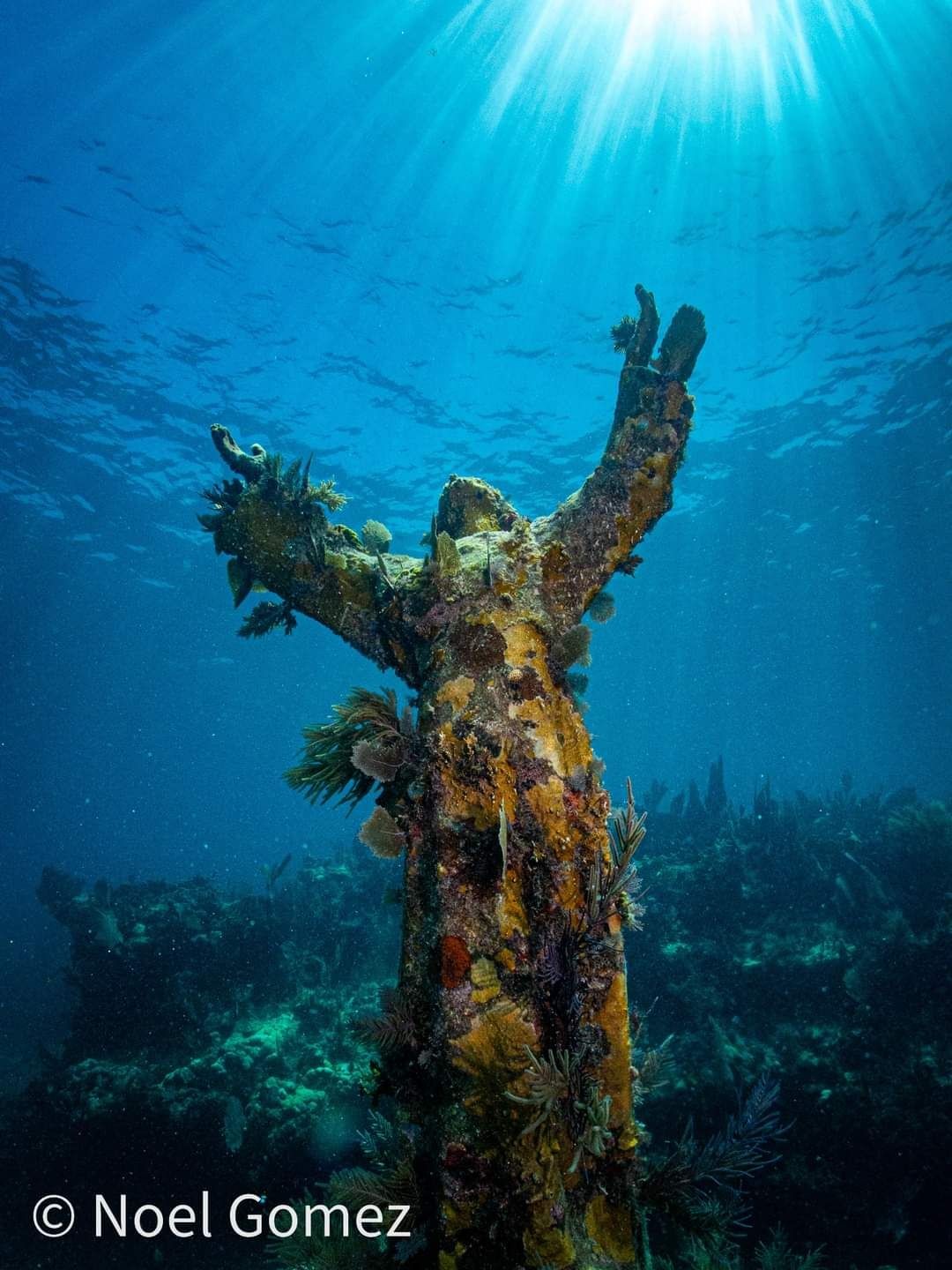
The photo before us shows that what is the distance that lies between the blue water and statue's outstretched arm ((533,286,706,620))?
14318 mm

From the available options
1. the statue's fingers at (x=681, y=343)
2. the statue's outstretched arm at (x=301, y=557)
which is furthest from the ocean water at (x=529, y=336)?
the statue's fingers at (x=681, y=343)

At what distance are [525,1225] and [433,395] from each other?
2358cm

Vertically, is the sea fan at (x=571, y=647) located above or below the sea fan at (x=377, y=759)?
above

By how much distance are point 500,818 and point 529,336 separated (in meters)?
Answer: 20.9

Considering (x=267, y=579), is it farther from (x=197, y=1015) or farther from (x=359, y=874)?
(x=359, y=874)

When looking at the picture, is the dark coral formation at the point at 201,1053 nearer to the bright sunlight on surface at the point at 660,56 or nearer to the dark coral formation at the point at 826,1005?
the dark coral formation at the point at 826,1005

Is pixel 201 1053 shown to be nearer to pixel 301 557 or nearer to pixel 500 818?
pixel 301 557

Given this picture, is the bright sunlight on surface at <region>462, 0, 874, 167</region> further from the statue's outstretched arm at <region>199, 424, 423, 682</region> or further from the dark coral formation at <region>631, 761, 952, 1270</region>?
the dark coral formation at <region>631, 761, 952, 1270</region>

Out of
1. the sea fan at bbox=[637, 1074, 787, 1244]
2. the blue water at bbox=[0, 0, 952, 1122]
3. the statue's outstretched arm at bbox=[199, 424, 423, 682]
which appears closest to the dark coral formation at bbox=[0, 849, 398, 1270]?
the sea fan at bbox=[637, 1074, 787, 1244]

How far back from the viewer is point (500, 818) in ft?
8.71

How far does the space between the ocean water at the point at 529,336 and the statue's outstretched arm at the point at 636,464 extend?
6.90 m

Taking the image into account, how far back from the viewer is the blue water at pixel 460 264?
532 inches

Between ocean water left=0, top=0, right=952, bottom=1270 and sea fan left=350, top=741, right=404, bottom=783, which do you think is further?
ocean water left=0, top=0, right=952, bottom=1270

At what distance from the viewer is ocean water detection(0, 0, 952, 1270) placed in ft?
25.8
